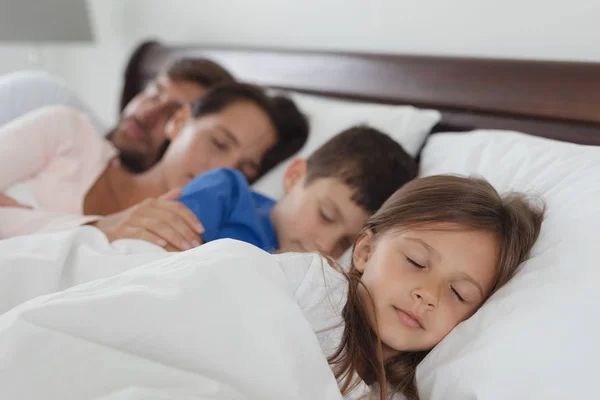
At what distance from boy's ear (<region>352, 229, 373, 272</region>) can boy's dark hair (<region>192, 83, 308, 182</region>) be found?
0.64 meters

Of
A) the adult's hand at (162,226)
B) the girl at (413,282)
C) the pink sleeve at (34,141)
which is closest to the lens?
the girl at (413,282)

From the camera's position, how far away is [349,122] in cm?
146

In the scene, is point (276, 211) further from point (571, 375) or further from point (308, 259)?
point (571, 375)

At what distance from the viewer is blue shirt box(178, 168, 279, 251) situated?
1.16 m

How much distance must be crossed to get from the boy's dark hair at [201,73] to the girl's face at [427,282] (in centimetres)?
113

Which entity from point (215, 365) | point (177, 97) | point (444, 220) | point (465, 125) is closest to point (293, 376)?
point (215, 365)

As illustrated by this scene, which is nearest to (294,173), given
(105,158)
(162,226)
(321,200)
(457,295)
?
(321,200)

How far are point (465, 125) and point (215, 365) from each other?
90cm

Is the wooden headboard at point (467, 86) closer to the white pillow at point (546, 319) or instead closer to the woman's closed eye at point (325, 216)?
the white pillow at point (546, 319)

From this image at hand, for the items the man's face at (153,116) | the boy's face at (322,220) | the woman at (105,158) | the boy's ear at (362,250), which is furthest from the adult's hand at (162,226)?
the man's face at (153,116)

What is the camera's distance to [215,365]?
2.13ft

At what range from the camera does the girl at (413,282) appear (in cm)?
82

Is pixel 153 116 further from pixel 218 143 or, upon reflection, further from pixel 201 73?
pixel 218 143

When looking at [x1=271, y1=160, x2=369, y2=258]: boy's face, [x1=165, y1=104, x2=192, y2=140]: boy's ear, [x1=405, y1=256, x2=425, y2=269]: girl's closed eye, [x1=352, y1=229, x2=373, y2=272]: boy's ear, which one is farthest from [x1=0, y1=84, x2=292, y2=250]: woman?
[x1=405, y1=256, x2=425, y2=269]: girl's closed eye
